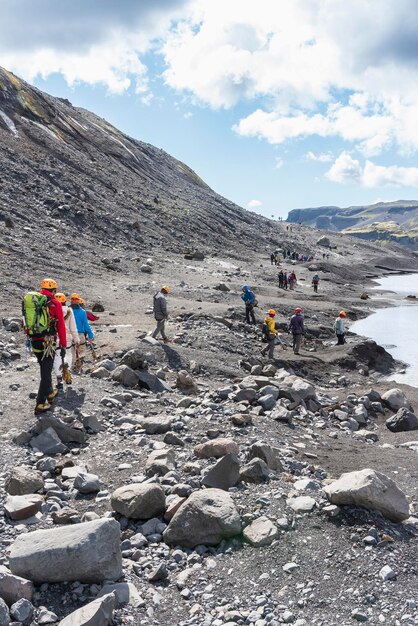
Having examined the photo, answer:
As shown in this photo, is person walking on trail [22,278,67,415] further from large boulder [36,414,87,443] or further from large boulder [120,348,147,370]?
large boulder [120,348,147,370]

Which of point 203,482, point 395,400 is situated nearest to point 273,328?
point 395,400

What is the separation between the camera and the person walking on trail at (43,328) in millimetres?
10328

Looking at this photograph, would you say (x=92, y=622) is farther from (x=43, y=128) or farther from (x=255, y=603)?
(x=43, y=128)

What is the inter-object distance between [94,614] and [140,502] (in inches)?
87.5

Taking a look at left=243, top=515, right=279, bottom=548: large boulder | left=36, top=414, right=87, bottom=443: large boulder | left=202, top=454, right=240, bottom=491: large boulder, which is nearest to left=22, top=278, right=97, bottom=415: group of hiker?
left=36, top=414, right=87, bottom=443: large boulder

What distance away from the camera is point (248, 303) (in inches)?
1097

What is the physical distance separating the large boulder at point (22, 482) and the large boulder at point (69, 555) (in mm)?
1576

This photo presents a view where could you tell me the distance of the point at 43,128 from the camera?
65188mm

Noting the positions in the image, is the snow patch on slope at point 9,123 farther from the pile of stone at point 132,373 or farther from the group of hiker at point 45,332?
the group of hiker at point 45,332

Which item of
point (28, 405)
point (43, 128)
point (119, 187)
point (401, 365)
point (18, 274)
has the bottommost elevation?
point (401, 365)

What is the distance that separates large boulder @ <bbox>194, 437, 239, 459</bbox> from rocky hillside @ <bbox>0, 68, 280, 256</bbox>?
105 ft

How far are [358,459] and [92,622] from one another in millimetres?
7587

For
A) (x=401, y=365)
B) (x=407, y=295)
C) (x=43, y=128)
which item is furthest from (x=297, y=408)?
(x=43, y=128)

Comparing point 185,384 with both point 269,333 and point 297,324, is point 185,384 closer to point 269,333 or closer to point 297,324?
point 269,333
